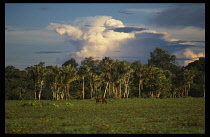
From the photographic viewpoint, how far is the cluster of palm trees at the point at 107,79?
76.1 metres

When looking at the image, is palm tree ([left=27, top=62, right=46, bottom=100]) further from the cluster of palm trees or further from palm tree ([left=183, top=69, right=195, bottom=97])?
palm tree ([left=183, top=69, right=195, bottom=97])

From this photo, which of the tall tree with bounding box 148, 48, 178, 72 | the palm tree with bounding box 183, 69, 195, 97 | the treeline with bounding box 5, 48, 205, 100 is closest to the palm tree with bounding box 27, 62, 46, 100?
the treeline with bounding box 5, 48, 205, 100

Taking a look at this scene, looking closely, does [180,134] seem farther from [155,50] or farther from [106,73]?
[155,50]

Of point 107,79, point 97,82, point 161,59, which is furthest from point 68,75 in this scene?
point 161,59

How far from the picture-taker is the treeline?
251 ft

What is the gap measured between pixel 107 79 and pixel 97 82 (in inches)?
123

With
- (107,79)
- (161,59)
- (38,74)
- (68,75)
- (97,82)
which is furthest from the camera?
(161,59)

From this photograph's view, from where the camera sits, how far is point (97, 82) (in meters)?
80.8

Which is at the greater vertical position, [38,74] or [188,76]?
[38,74]

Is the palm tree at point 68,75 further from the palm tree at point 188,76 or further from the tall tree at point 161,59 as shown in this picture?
the tall tree at point 161,59

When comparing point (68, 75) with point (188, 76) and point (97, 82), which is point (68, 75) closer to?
point (97, 82)

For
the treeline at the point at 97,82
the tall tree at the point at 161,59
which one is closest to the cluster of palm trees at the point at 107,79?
the treeline at the point at 97,82
